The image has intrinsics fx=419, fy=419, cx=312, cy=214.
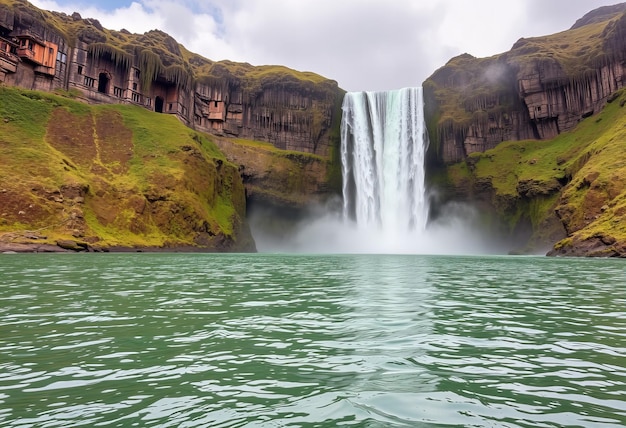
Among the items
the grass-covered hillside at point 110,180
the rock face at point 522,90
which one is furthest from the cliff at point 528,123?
the grass-covered hillside at point 110,180

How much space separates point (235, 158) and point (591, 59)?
225 ft

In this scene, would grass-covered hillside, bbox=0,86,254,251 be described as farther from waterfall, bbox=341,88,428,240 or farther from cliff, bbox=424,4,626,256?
cliff, bbox=424,4,626,256

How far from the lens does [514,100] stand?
272 feet

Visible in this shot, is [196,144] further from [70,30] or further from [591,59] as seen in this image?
[591,59]

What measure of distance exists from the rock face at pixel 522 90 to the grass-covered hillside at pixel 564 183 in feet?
10.2

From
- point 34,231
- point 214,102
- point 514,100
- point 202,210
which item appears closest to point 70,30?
point 214,102

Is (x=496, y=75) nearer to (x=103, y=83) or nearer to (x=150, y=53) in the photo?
(x=150, y=53)

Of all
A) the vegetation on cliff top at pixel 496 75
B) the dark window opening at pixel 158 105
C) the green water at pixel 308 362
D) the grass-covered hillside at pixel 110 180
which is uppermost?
the vegetation on cliff top at pixel 496 75

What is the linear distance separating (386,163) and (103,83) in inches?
2147

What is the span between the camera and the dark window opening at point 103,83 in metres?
76.7

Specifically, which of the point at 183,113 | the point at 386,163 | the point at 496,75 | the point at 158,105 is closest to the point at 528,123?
the point at 496,75

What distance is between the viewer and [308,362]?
253 inches

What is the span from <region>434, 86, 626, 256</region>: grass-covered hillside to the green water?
132 feet

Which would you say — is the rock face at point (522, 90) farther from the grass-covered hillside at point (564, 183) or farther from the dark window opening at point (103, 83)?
the dark window opening at point (103, 83)
